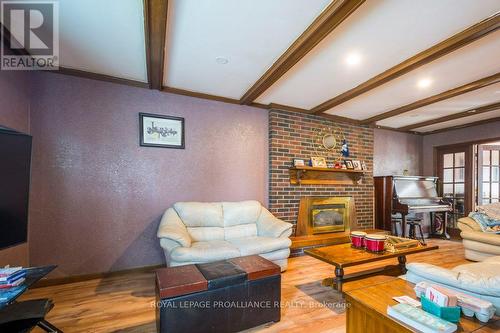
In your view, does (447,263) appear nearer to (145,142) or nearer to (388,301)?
(388,301)

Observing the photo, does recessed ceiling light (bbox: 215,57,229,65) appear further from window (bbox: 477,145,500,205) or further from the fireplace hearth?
window (bbox: 477,145,500,205)

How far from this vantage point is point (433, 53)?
2211 millimetres

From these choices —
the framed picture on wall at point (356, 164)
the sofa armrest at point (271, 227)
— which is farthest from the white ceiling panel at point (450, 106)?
the sofa armrest at point (271, 227)

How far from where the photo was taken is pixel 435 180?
16.7 feet

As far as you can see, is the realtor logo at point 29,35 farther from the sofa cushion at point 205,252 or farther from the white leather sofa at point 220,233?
the sofa cushion at point 205,252

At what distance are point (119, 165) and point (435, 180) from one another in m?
6.17

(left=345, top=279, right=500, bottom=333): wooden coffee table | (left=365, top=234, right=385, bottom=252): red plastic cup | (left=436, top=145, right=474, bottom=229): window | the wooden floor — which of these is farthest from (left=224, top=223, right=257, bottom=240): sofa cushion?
(left=436, top=145, right=474, bottom=229): window

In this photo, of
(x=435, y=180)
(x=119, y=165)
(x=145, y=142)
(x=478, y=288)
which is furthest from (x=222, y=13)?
(x=435, y=180)

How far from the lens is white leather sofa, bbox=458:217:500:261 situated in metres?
3.15

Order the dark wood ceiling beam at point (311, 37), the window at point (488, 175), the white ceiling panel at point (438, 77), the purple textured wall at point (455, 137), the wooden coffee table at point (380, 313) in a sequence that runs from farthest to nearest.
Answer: the window at point (488, 175) < the purple textured wall at point (455, 137) < the white ceiling panel at point (438, 77) < the dark wood ceiling beam at point (311, 37) < the wooden coffee table at point (380, 313)

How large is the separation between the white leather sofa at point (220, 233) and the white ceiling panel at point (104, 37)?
70.8 inches

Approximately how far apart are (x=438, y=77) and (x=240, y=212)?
3.04 m

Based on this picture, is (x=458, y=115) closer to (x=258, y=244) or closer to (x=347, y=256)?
(x=347, y=256)

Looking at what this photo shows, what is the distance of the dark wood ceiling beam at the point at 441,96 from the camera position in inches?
109
